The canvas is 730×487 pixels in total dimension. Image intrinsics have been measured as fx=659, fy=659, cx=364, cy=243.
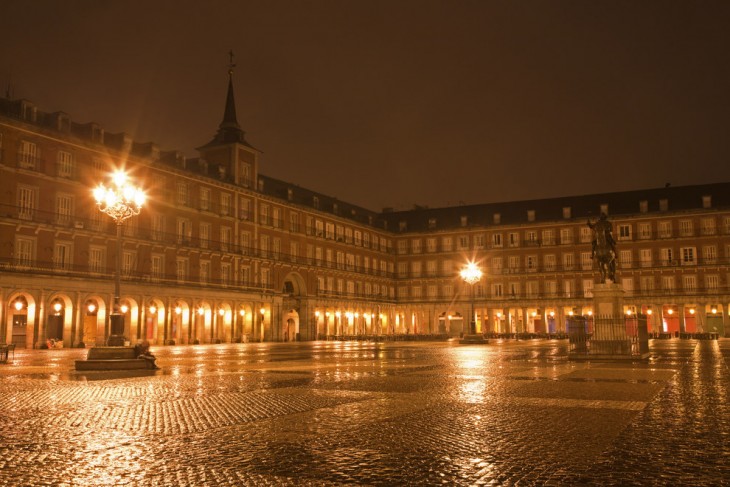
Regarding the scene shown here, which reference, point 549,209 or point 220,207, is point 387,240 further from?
point 220,207

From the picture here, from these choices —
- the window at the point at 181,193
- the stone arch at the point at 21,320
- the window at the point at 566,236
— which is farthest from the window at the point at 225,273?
the window at the point at 566,236

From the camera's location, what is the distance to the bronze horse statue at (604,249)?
74.2 feet

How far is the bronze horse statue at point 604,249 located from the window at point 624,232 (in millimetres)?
51883

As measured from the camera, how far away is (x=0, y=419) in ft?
29.8

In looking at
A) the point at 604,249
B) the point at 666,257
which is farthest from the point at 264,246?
the point at 666,257

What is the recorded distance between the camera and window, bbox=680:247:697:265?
6806cm

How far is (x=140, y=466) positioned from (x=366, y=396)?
5.89 meters

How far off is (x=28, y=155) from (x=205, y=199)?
15.2 m

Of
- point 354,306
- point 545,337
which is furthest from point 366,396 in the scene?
point 354,306

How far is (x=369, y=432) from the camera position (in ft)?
25.9

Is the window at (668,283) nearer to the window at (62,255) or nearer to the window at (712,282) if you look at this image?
the window at (712,282)

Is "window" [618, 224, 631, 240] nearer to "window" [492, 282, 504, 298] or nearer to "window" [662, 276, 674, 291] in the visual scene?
"window" [662, 276, 674, 291]

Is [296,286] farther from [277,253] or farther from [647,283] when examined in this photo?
[647,283]

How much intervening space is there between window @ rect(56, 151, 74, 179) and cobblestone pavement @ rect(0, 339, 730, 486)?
29.4m
